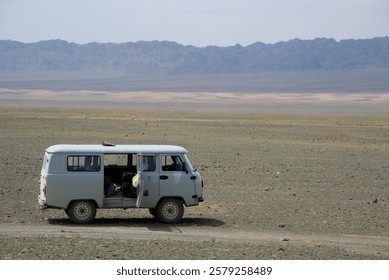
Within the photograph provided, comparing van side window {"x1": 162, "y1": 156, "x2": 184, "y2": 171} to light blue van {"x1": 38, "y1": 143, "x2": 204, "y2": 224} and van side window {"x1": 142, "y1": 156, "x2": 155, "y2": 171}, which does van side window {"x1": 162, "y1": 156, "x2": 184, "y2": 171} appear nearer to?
light blue van {"x1": 38, "y1": 143, "x2": 204, "y2": 224}

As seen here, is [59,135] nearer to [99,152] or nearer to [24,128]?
[24,128]

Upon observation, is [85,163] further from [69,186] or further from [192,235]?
[192,235]

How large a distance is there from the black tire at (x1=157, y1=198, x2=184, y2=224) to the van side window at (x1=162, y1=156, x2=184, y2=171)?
585 millimetres

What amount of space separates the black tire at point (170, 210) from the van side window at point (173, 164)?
0.59m

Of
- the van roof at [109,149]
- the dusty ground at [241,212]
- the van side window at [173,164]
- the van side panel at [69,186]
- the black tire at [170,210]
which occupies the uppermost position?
the van roof at [109,149]

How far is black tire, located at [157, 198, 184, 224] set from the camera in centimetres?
1533

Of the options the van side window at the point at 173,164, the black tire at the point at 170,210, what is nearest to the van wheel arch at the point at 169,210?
the black tire at the point at 170,210

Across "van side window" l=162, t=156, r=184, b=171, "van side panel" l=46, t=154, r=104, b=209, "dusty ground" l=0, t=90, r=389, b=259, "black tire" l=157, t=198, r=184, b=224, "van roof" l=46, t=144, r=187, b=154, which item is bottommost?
"dusty ground" l=0, t=90, r=389, b=259

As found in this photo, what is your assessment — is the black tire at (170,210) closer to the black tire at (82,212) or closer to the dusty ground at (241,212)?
the dusty ground at (241,212)

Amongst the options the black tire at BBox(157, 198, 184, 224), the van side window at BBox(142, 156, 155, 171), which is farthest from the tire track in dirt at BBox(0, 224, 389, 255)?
the van side window at BBox(142, 156, 155, 171)

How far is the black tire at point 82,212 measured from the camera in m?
14.9

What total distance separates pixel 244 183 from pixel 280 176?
2.35m

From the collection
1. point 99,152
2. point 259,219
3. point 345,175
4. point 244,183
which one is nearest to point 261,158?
point 345,175

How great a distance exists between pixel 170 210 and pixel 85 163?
1.83 m
